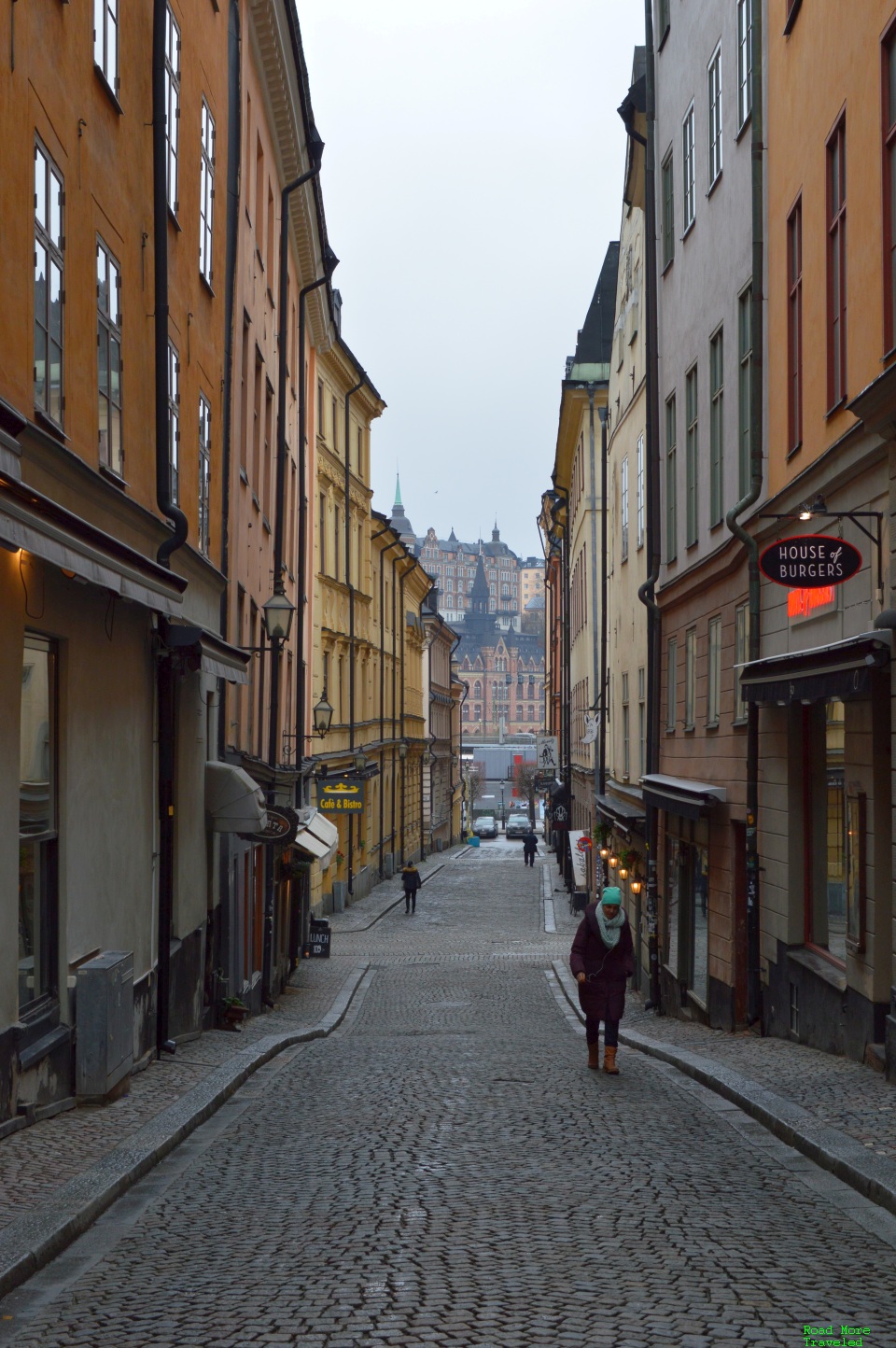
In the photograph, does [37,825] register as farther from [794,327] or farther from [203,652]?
[794,327]

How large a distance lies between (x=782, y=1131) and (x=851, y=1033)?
2668mm

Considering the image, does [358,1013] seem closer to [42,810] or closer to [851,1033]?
[851,1033]

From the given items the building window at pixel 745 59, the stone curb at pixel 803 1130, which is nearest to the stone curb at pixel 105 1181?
the stone curb at pixel 803 1130

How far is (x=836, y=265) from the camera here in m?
13.0

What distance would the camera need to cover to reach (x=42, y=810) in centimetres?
1019

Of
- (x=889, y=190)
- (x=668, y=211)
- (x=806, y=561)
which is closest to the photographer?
(x=889, y=190)

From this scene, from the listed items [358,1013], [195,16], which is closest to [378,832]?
[358,1013]

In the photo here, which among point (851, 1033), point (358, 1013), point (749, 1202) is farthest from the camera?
point (358, 1013)

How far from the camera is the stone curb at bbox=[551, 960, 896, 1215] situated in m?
8.10

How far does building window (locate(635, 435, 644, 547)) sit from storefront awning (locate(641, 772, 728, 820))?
245 inches

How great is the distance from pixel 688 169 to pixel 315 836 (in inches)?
476

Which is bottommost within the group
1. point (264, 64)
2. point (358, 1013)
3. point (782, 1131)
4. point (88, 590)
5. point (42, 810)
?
point (358, 1013)

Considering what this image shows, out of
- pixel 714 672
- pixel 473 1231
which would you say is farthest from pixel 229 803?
pixel 473 1231

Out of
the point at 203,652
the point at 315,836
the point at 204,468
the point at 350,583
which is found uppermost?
the point at 350,583
